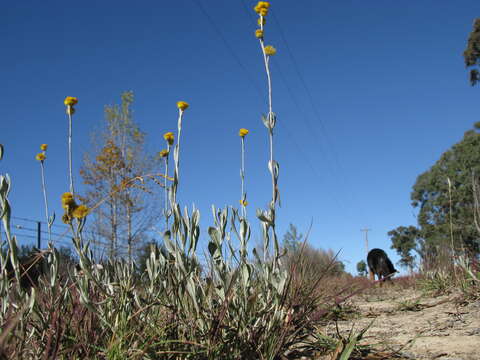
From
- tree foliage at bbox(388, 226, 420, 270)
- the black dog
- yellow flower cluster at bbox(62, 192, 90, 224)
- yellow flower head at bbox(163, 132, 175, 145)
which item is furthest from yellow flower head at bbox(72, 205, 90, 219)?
tree foliage at bbox(388, 226, 420, 270)

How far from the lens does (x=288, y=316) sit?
2.05 metres

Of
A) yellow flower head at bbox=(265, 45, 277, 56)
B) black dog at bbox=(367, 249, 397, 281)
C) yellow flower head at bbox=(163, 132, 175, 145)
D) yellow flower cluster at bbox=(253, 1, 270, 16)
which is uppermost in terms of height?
yellow flower cluster at bbox=(253, 1, 270, 16)

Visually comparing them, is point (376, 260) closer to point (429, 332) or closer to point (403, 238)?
point (429, 332)

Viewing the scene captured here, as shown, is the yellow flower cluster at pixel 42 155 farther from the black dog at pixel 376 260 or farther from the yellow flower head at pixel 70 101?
the black dog at pixel 376 260

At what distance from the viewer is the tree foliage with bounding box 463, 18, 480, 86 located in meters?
22.1

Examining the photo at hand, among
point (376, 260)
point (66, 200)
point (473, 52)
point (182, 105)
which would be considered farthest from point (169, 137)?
point (473, 52)

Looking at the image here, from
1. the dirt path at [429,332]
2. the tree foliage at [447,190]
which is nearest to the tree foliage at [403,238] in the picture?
the tree foliage at [447,190]

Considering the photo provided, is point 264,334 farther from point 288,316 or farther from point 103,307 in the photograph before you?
point 103,307

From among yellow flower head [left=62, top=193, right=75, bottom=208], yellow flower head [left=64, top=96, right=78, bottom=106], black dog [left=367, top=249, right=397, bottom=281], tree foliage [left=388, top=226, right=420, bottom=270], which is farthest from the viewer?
tree foliage [left=388, top=226, right=420, bottom=270]

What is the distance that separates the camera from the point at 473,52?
22266 mm

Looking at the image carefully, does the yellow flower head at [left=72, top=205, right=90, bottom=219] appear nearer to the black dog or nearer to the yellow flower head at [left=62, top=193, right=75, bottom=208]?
the yellow flower head at [left=62, top=193, right=75, bottom=208]

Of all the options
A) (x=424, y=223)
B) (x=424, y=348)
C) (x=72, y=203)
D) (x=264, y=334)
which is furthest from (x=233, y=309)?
(x=424, y=223)

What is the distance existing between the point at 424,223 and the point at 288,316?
29202 mm

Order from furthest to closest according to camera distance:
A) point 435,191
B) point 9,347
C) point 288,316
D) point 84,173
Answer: point 435,191, point 84,173, point 288,316, point 9,347
